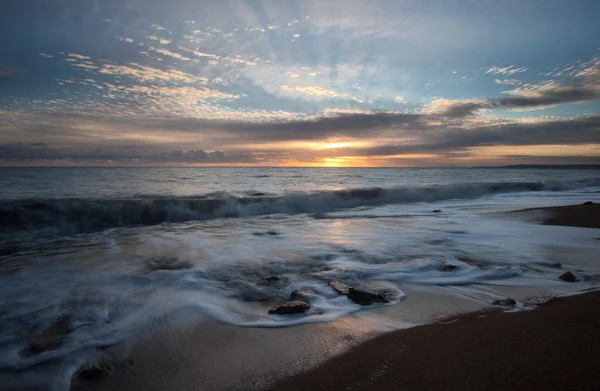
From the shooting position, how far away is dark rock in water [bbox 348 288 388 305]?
3932 mm

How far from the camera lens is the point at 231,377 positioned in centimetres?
251

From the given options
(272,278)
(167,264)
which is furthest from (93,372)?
(167,264)

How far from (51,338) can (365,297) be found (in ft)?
10.7

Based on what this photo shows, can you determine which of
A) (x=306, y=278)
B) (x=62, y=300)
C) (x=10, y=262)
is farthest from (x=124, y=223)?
(x=306, y=278)

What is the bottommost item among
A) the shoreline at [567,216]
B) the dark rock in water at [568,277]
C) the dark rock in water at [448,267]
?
the dark rock in water at [448,267]

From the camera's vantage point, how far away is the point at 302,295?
165 inches

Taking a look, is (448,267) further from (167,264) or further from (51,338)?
(51,338)

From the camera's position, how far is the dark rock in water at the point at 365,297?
12.9 ft

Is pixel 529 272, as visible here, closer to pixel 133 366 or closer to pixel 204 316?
pixel 204 316

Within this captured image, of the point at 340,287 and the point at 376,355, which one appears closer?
the point at 376,355

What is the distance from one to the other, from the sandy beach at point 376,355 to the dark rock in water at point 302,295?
709mm

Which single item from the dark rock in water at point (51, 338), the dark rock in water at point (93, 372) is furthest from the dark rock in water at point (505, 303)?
the dark rock in water at point (51, 338)

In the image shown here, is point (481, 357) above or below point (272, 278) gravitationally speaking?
above

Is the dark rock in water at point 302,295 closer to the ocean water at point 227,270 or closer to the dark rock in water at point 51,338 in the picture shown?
the ocean water at point 227,270
